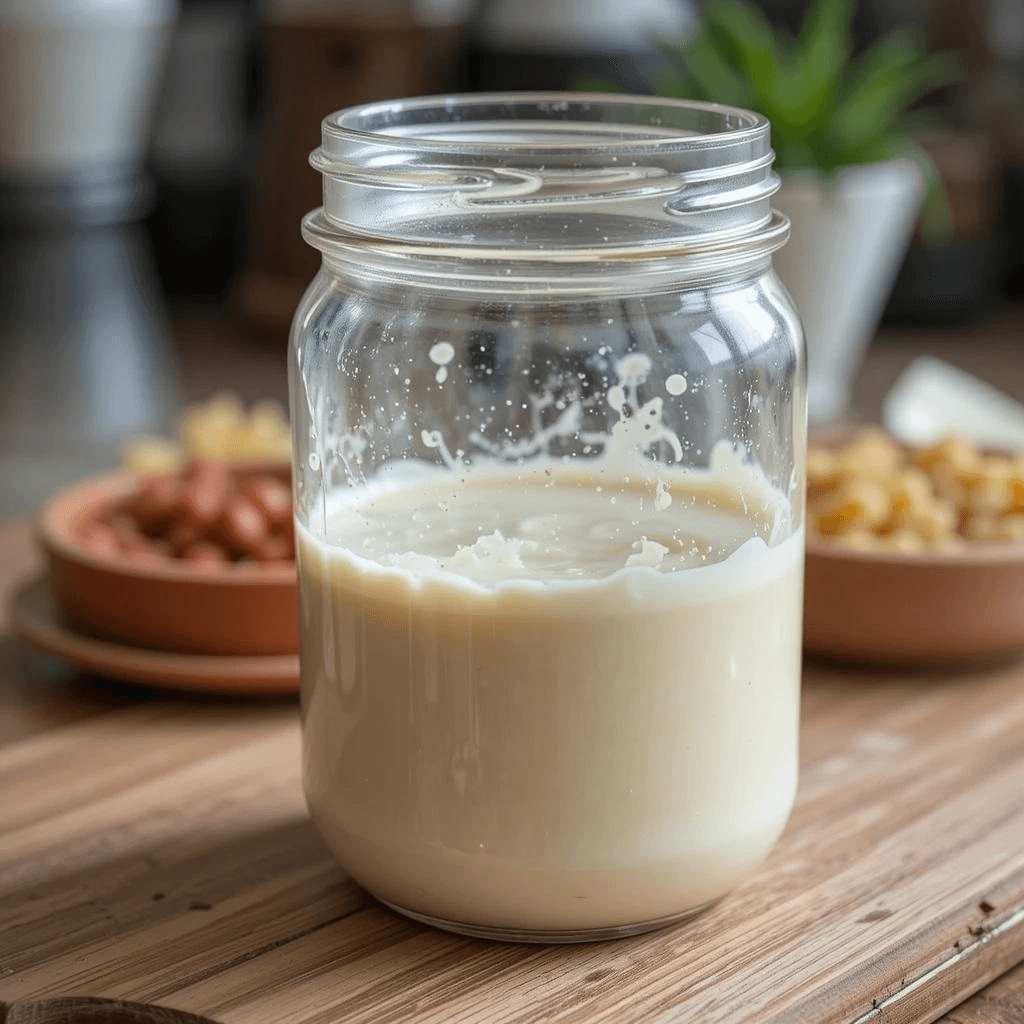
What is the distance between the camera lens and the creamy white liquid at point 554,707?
2.14 feet

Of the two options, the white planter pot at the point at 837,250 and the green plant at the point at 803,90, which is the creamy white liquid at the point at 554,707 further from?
the green plant at the point at 803,90

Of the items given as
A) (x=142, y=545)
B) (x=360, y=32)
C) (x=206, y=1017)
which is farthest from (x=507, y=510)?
(x=360, y=32)

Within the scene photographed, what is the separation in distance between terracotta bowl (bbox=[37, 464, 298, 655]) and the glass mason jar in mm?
204

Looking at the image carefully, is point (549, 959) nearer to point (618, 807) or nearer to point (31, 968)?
point (618, 807)

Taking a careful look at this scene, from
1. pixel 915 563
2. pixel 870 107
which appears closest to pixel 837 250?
pixel 870 107

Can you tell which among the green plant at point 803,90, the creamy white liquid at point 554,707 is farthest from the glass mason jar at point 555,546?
the green plant at point 803,90

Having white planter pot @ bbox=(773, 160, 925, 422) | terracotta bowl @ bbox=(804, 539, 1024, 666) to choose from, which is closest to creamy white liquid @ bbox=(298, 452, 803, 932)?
terracotta bowl @ bbox=(804, 539, 1024, 666)

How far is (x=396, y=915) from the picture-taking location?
73 cm

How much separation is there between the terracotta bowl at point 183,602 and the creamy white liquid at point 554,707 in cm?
21

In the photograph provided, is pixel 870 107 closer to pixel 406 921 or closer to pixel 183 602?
pixel 183 602

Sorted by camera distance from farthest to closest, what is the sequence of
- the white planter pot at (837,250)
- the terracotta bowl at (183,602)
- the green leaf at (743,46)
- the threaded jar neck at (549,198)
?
1. the green leaf at (743,46)
2. the white planter pot at (837,250)
3. the terracotta bowl at (183,602)
4. the threaded jar neck at (549,198)

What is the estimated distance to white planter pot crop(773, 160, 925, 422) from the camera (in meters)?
1.55

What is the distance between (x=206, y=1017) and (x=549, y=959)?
139mm

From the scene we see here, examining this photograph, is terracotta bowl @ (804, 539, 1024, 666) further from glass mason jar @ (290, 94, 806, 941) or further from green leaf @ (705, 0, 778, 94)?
green leaf @ (705, 0, 778, 94)
